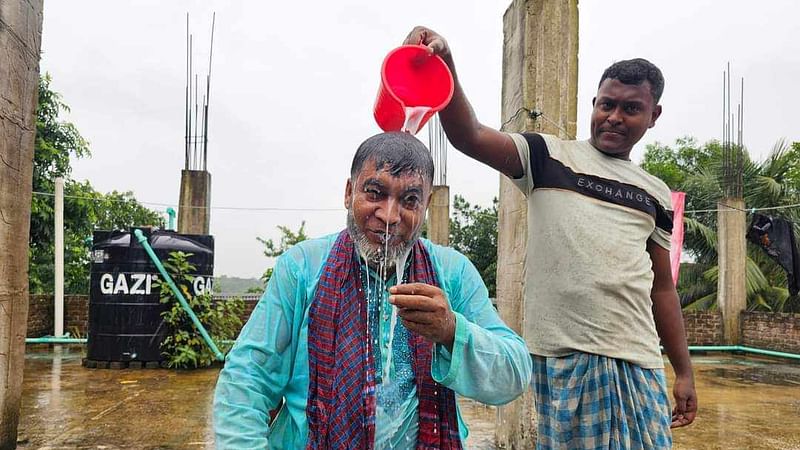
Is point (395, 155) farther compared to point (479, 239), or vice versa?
point (479, 239)

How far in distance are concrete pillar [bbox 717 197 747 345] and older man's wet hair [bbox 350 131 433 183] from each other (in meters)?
A: 9.96

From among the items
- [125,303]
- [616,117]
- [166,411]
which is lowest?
[166,411]

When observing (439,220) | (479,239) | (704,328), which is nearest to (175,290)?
(439,220)

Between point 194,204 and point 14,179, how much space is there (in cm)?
638

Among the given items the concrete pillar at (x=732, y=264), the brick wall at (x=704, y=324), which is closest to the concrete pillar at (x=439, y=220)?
the brick wall at (x=704, y=324)

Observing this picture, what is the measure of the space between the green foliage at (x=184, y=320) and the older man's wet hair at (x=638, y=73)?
5.37 metres

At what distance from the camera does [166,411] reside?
458cm

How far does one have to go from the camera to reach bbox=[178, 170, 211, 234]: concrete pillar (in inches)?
363

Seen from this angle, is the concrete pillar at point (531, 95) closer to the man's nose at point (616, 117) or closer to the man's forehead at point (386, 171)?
the man's nose at point (616, 117)

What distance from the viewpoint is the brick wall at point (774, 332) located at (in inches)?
374

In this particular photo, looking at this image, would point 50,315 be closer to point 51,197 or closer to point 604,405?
point 51,197

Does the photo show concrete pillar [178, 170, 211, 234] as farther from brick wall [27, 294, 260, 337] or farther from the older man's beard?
the older man's beard

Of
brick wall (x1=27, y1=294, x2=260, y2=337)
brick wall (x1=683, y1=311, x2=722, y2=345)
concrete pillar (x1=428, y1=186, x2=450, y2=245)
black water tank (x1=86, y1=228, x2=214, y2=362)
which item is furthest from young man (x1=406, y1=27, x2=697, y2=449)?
concrete pillar (x1=428, y1=186, x2=450, y2=245)

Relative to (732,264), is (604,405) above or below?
below
